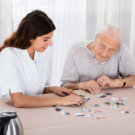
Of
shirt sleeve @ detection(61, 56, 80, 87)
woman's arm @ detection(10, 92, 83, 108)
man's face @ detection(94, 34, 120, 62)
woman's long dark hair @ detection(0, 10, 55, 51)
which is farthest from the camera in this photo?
shirt sleeve @ detection(61, 56, 80, 87)

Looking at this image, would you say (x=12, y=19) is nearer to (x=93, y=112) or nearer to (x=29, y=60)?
(x=29, y=60)

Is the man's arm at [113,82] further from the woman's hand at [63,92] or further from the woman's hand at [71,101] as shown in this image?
the woman's hand at [71,101]

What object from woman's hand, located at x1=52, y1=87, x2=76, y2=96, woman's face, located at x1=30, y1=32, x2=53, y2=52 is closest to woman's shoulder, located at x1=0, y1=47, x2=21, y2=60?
woman's face, located at x1=30, y1=32, x2=53, y2=52

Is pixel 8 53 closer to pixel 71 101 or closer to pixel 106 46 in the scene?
pixel 71 101

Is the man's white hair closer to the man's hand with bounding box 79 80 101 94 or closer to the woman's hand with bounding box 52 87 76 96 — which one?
the man's hand with bounding box 79 80 101 94

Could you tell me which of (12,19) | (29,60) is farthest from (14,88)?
(12,19)

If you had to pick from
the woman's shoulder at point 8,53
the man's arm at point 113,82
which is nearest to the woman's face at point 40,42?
the woman's shoulder at point 8,53

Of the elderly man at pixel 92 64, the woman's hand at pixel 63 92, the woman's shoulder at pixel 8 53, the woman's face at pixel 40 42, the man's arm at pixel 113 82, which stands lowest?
the woman's hand at pixel 63 92

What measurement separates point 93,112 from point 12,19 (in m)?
2.66

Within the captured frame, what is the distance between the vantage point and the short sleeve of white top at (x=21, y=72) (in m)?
1.96

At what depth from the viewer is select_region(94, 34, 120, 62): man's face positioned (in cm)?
240

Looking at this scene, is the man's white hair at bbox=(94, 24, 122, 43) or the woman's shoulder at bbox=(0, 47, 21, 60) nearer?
the woman's shoulder at bbox=(0, 47, 21, 60)

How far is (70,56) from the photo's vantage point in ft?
8.91

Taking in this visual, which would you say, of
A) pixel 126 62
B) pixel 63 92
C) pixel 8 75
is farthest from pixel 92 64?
pixel 8 75
